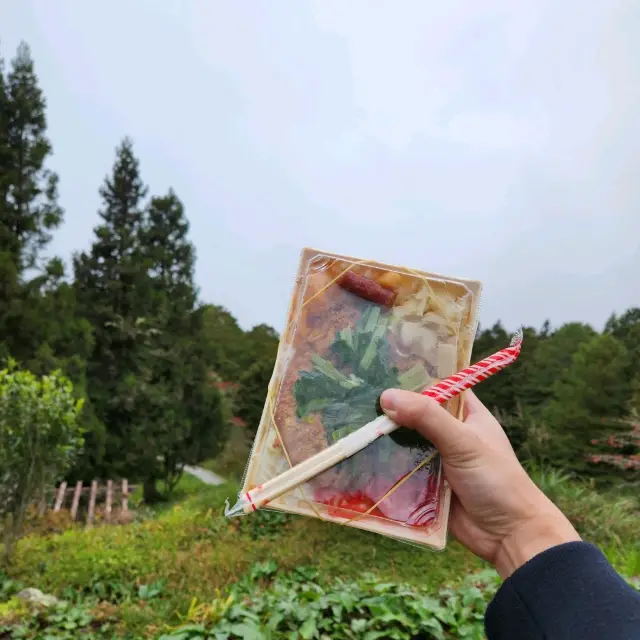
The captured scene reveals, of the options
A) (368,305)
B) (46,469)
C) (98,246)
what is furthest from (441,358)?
(98,246)

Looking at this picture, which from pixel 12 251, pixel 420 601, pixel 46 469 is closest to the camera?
pixel 420 601

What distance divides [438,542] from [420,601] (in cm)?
164

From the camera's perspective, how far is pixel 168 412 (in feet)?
48.1

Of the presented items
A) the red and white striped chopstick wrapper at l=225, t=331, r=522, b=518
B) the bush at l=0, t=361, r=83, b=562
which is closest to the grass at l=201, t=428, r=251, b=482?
the bush at l=0, t=361, r=83, b=562

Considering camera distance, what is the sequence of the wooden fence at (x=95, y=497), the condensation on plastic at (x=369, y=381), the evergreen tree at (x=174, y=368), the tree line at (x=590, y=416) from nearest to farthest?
the condensation on plastic at (x=369, y=381)
the tree line at (x=590, y=416)
the wooden fence at (x=95, y=497)
the evergreen tree at (x=174, y=368)

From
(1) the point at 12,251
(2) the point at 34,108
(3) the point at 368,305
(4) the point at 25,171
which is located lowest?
(3) the point at 368,305

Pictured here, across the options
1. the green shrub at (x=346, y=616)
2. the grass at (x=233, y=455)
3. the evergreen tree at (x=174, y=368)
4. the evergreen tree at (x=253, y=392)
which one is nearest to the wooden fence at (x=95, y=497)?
the evergreen tree at (x=174, y=368)

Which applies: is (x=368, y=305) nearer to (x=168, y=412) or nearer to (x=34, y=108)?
(x=168, y=412)

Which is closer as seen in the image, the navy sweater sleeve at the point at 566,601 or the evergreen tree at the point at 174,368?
the navy sweater sleeve at the point at 566,601

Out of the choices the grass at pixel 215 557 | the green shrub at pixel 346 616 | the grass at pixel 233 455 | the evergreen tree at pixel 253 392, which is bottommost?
the grass at pixel 233 455

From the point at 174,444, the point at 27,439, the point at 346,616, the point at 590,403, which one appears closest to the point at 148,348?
the point at 174,444

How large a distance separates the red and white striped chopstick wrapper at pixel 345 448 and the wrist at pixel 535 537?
0.37 metres

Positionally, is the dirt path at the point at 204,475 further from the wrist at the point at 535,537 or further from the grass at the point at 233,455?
the wrist at the point at 535,537

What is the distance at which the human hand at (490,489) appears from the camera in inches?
51.3
